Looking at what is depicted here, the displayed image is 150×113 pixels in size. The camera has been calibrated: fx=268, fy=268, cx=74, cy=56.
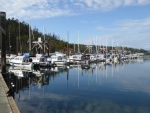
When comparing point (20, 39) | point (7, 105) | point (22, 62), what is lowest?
point (7, 105)

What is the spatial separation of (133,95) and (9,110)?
18.2 metres

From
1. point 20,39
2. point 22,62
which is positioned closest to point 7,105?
point 22,62

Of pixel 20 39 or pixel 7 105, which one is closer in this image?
pixel 7 105

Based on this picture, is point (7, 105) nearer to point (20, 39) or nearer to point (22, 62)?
point (22, 62)

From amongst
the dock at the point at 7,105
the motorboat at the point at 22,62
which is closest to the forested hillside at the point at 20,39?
the motorboat at the point at 22,62

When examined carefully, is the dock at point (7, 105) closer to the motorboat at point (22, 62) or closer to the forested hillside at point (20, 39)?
the motorboat at point (22, 62)

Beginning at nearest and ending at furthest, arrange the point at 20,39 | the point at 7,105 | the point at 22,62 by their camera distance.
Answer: the point at 7,105, the point at 22,62, the point at 20,39

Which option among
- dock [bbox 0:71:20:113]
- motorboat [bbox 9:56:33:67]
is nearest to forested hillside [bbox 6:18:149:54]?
motorboat [bbox 9:56:33:67]

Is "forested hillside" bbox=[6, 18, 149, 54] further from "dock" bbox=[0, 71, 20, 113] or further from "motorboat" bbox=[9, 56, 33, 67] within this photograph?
"dock" bbox=[0, 71, 20, 113]

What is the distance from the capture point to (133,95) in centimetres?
3108

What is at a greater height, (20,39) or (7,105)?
(20,39)

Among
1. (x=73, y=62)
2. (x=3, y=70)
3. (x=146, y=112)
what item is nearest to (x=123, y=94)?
(x=146, y=112)

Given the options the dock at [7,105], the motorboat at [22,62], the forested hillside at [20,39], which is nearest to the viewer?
the dock at [7,105]

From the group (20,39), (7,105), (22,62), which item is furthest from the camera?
(20,39)
